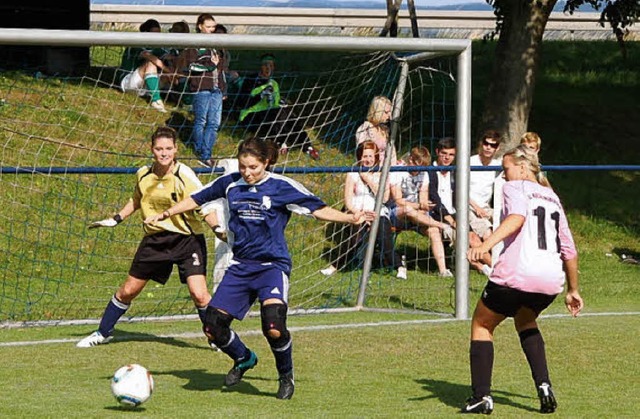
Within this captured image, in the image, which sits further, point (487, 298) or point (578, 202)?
point (578, 202)

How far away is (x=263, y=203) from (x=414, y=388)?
61.4 inches

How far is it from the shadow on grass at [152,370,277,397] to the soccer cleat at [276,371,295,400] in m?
0.14

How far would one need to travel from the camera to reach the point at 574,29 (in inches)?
1165

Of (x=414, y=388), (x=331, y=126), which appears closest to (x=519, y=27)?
(x=331, y=126)

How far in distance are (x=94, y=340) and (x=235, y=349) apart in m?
2.17

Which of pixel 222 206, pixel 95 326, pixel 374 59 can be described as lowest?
pixel 95 326

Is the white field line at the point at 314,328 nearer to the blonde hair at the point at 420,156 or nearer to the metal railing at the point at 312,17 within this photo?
the blonde hair at the point at 420,156

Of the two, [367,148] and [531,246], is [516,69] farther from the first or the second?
[531,246]

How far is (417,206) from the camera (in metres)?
13.8

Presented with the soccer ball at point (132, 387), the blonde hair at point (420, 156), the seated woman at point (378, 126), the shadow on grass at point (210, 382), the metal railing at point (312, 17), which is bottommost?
the shadow on grass at point (210, 382)

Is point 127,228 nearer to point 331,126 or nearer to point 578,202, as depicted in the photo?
point 331,126

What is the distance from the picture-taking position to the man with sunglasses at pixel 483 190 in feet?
Answer: 46.8

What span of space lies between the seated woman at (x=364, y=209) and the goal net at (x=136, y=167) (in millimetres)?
116

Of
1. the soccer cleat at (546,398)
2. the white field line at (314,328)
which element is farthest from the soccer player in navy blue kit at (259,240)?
the white field line at (314,328)
